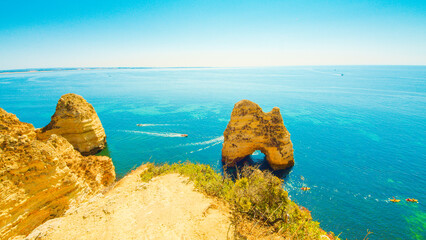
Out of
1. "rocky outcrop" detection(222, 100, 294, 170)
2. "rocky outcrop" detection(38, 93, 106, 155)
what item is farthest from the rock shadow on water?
"rocky outcrop" detection(38, 93, 106, 155)

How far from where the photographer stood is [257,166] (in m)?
27.2

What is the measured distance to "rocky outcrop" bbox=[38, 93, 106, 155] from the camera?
2677 centimetres

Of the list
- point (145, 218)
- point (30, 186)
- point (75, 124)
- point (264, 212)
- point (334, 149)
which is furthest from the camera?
point (334, 149)

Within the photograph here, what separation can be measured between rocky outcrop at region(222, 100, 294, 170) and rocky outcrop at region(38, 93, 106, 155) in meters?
22.5

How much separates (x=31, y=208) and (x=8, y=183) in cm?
208

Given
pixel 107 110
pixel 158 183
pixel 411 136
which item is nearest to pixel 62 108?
pixel 158 183

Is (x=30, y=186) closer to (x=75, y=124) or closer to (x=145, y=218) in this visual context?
(x=145, y=218)

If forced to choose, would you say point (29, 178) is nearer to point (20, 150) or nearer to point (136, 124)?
point (20, 150)

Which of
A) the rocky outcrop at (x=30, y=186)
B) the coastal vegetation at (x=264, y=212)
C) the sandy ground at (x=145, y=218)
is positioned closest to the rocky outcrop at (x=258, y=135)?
the coastal vegetation at (x=264, y=212)

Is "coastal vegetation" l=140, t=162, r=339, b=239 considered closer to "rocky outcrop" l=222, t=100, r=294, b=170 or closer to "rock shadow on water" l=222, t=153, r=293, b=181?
"rock shadow on water" l=222, t=153, r=293, b=181

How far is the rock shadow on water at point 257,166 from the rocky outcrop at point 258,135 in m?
0.68

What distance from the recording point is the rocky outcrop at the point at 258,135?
26297mm

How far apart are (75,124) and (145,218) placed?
2513cm

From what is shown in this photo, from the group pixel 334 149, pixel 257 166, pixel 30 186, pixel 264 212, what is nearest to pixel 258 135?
pixel 257 166
